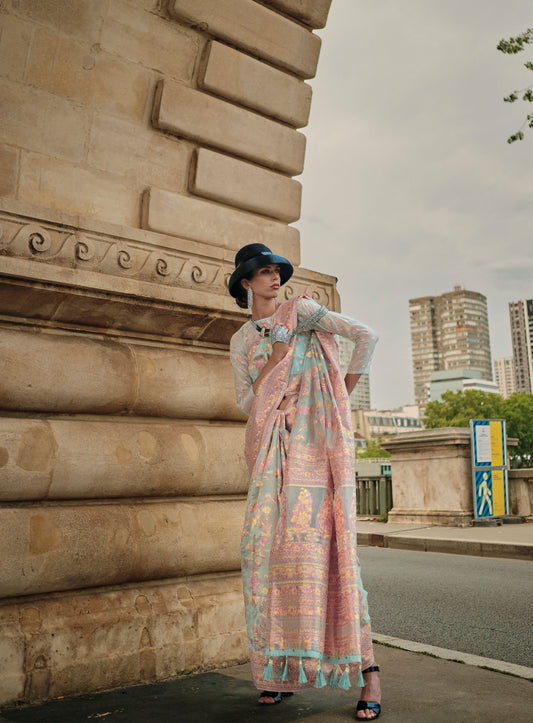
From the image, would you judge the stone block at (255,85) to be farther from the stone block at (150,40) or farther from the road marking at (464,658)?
the road marking at (464,658)

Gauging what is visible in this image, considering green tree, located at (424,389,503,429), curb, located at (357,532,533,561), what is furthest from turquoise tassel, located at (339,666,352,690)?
green tree, located at (424,389,503,429)

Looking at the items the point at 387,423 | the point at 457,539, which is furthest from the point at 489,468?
the point at 387,423

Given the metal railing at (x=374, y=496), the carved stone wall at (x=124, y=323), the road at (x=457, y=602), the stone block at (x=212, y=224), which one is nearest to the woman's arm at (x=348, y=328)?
the carved stone wall at (x=124, y=323)

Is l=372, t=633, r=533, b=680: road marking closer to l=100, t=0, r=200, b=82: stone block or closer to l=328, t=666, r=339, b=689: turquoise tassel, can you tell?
l=328, t=666, r=339, b=689: turquoise tassel

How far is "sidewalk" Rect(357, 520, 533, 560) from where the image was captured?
1000 centimetres

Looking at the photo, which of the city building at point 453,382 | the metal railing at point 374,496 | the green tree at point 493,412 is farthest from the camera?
the city building at point 453,382

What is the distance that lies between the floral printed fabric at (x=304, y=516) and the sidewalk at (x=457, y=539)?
7.59m

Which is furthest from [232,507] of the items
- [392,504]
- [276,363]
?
[392,504]

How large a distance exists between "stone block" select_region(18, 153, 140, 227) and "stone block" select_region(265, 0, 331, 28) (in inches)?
70.3

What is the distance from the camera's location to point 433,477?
1379 cm

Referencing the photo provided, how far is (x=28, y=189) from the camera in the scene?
3615 millimetres

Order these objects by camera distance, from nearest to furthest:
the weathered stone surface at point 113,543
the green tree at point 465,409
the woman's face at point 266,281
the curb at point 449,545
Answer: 1. the weathered stone surface at point 113,543
2. the woman's face at point 266,281
3. the curb at point 449,545
4. the green tree at point 465,409

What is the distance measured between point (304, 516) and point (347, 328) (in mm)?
892

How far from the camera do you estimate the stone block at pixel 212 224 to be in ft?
13.3
